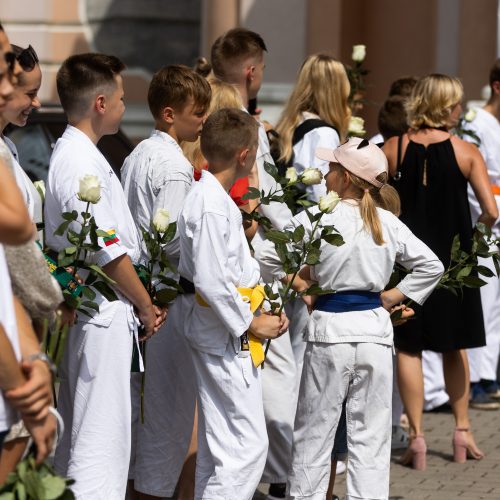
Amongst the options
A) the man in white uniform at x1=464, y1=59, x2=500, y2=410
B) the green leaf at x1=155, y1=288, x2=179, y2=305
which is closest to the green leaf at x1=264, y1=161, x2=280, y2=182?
the green leaf at x1=155, y1=288, x2=179, y2=305

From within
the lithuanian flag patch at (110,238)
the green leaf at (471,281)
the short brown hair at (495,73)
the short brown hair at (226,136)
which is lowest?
the green leaf at (471,281)

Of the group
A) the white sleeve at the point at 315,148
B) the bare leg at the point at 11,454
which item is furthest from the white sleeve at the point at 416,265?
the bare leg at the point at 11,454

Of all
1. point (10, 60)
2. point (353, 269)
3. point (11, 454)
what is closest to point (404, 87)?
point (353, 269)

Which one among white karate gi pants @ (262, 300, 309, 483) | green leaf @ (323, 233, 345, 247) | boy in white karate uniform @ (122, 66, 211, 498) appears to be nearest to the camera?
green leaf @ (323, 233, 345, 247)

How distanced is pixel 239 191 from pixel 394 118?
2.20 metres

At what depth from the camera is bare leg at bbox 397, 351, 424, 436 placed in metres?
7.14

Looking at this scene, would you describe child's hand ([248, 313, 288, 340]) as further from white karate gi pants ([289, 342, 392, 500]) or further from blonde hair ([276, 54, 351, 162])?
blonde hair ([276, 54, 351, 162])

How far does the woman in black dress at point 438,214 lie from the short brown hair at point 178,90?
66.9 inches

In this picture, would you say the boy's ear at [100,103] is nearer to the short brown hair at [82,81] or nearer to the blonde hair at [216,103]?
the short brown hair at [82,81]

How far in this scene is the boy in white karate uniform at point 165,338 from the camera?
19.0 feet

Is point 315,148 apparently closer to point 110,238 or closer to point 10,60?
point 110,238

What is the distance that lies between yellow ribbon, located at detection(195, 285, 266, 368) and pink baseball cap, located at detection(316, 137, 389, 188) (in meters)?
0.69

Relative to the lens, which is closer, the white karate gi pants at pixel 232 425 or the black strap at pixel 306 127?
the white karate gi pants at pixel 232 425

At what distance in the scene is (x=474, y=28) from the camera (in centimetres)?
1305
